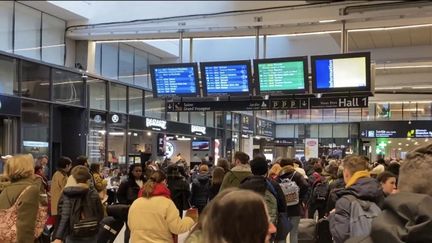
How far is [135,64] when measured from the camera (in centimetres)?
1806

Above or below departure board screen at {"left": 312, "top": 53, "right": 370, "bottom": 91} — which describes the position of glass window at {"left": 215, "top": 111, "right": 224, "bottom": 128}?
below

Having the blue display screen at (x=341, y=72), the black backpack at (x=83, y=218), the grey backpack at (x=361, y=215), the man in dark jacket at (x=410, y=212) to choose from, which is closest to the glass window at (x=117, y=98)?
the blue display screen at (x=341, y=72)

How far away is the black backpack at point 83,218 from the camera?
5293 mm

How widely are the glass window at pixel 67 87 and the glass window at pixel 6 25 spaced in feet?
5.14

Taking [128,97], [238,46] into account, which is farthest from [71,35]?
[238,46]

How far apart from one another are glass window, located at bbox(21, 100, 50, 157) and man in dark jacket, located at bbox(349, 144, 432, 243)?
11853 millimetres

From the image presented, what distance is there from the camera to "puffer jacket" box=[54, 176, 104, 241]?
532 cm

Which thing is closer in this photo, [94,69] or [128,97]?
[94,69]

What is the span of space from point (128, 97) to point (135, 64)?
4.67 ft

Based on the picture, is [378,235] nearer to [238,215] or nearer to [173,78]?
[238,215]

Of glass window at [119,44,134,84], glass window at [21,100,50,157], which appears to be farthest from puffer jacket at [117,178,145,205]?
glass window at [119,44,134,84]

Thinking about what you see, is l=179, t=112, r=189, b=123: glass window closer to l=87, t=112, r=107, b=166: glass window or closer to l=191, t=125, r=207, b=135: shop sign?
l=191, t=125, r=207, b=135: shop sign

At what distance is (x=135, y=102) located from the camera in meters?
17.7

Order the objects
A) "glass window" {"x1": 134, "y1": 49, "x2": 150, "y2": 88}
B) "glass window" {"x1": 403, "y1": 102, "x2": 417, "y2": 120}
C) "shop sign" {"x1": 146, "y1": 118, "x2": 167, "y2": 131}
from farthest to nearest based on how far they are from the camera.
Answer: "glass window" {"x1": 403, "y1": 102, "x2": 417, "y2": 120} → "glass window" {"x1": 134, "y1": 49, "x2": 150, "y2": 88} → "shop sign" {"x1": 146, "y1": 118, "x2": 167, "y2": 131}
